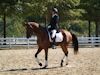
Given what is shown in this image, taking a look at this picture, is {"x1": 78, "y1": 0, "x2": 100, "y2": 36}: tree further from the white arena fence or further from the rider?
the rider

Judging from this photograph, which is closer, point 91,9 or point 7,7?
point 7,7

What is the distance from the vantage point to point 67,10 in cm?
3800

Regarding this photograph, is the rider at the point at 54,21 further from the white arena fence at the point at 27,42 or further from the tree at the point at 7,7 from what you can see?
the tree at the point at 7,7

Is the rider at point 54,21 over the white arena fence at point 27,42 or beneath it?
over

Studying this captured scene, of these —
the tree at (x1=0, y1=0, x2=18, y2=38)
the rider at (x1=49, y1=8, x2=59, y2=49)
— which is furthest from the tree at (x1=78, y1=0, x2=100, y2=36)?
the rider at (x1=49, y1=8, x2=59, y2=49)

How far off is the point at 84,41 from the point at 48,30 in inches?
835

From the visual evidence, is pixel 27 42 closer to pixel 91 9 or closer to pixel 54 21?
pixel 91 9

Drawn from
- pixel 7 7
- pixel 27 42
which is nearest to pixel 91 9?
pixel 27 42

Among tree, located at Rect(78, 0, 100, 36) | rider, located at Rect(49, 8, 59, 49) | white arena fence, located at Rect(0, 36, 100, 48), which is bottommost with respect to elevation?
white arena fence, located at Rect(0, 36, 100, 48)

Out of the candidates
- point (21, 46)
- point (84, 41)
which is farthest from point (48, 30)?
point (84, 41)

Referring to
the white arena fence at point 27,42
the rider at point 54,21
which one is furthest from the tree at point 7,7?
the rider at point 54,21

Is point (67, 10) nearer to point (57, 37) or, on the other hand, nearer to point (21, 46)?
point (21, 46)

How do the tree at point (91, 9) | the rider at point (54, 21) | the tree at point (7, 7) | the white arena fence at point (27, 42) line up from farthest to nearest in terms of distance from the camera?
the tree at point (91, 9) < the tree at point (7, 7) < the white arena fence at point (27, 42) < the rider at point (54, 21)

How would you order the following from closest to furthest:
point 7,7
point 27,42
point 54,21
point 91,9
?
point 54,21 < point 27,42 < point 7,7 < point 91,9
